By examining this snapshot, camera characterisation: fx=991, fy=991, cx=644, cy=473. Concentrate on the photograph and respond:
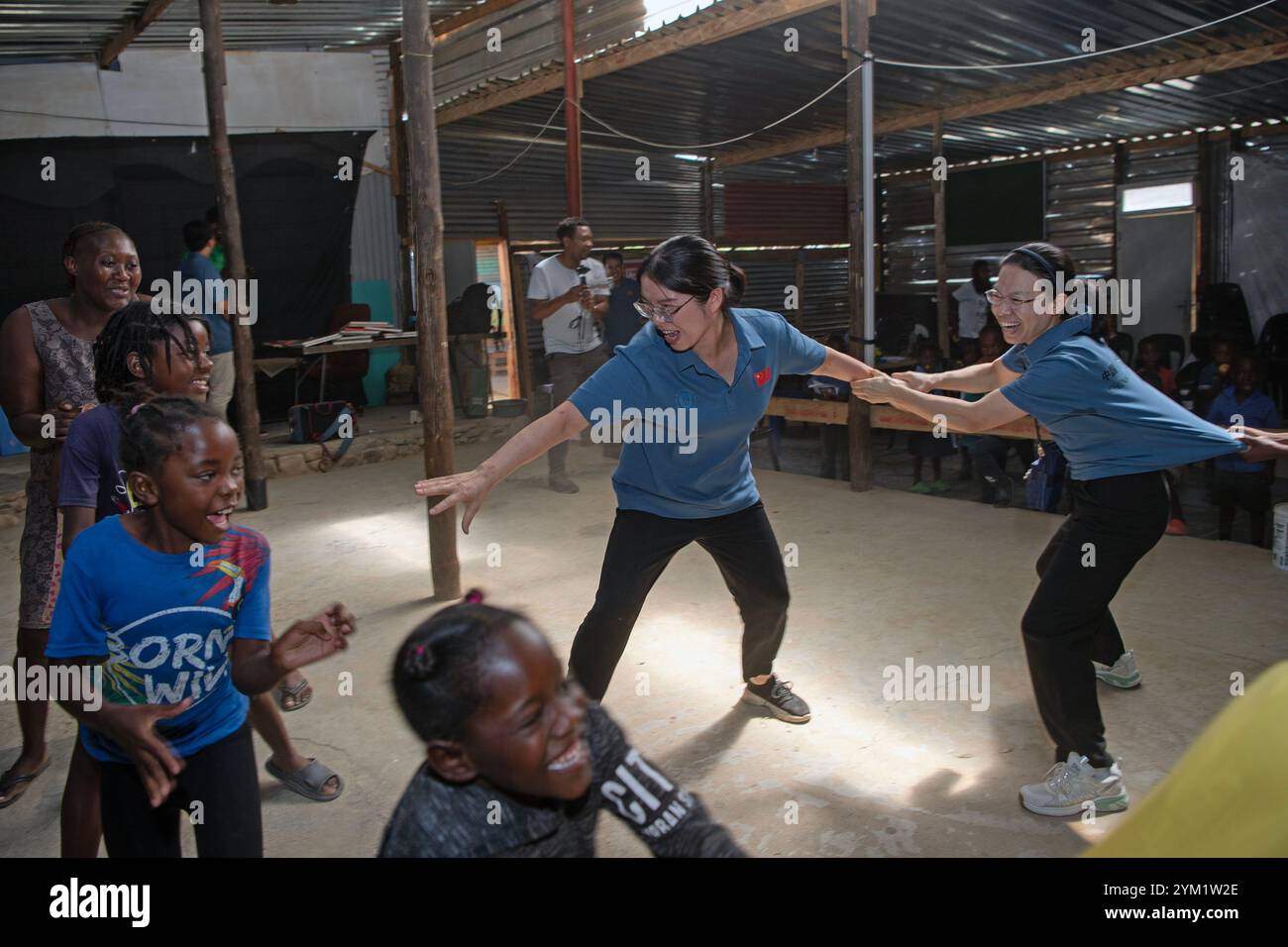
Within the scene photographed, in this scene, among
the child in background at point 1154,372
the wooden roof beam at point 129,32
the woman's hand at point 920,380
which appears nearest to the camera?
the woman's hand at point 920,380

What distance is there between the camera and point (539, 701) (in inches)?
57.0

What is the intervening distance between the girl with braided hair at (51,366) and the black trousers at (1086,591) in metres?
3.05

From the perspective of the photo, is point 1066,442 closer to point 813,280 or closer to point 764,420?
point 764,420

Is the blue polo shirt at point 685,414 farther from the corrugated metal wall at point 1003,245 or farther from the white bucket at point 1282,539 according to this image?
the corrugated metal wall at point 1003,245

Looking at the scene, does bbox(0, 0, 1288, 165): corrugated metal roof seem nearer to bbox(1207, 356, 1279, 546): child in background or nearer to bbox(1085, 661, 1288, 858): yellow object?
bbox(1207, 356, 1279, 546): child in background

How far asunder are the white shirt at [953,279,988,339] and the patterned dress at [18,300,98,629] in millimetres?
12442

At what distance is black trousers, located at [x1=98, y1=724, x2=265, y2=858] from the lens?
2.03 meters

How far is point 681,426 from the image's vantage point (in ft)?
10.8

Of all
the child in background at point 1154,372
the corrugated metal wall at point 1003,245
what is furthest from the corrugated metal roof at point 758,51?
the child in background at point 1154,372

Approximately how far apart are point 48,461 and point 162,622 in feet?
4.75

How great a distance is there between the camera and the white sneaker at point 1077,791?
3.03 metres

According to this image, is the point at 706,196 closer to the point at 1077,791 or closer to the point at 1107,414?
the point at 1107,414
